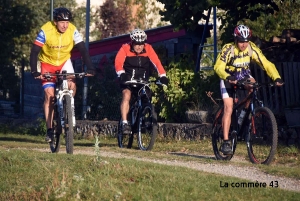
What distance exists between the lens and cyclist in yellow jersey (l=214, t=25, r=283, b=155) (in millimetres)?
10359

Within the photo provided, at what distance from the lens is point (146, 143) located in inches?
497

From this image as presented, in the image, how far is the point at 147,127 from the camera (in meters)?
12.5

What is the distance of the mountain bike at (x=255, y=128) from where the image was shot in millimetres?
9945

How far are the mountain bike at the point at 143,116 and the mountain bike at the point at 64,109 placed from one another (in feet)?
4.85

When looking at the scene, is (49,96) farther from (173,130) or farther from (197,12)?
(197,12)

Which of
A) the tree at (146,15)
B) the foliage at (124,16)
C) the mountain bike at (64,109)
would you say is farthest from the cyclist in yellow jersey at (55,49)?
the foliage at (124,16)

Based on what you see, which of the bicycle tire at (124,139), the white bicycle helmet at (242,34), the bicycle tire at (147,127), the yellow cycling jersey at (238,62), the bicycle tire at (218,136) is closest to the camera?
the white bicycle helmet at (242,34)

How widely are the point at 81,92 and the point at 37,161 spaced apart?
9.28 meters

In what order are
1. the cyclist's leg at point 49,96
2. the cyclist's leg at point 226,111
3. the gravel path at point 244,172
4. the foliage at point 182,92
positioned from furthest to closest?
the foliage at point 182,92, the cyclist's leg at point 49,96, the cyclist's leg at point 226,111, the gravel path at point 244,172

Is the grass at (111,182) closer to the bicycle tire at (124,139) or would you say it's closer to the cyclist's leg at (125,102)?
the cyclist's leg at (125,102)

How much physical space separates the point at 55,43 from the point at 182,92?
4.93 metres

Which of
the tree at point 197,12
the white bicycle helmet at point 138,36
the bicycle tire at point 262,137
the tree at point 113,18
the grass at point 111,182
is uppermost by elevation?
the tree at point 113,18

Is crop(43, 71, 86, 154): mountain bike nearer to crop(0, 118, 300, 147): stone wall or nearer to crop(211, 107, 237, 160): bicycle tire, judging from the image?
crop(211, 107, 237, 160): bicycle tire

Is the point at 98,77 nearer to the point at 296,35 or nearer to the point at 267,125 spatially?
the point at 296,35
